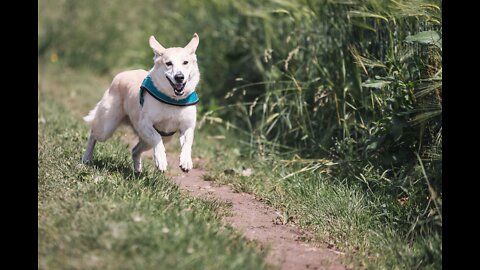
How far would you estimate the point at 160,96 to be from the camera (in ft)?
18.2

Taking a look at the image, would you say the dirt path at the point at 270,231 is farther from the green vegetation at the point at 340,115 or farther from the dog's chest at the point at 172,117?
the dog's chest at the point at 172,117

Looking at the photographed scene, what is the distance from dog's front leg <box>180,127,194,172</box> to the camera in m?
5.42

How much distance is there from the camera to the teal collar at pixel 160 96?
556 cm

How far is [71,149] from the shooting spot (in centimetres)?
647

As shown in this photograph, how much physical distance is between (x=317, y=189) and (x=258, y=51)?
3249mm

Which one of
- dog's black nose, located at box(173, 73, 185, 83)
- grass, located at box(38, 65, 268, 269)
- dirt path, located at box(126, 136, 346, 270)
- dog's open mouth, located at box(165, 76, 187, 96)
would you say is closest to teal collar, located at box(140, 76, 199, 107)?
dog's open mouth, located at box(165, 76, 187, 96)

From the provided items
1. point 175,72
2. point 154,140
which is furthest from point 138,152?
point 175,72

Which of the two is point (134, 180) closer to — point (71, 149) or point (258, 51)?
point (71, 149)

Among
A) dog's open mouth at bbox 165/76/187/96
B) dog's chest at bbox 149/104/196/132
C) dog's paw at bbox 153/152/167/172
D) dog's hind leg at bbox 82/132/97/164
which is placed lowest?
dog's hind leg at bbox 82/132/97/164

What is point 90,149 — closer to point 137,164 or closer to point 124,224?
point 137,164

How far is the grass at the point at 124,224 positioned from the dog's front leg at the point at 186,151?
22 cm

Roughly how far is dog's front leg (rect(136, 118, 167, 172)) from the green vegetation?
1.03 meters

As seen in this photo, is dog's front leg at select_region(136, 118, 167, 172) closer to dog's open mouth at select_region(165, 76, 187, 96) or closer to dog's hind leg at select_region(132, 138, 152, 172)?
dog's open mouth at select_region(165, 76, 187, 96)

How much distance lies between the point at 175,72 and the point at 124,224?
161cm
